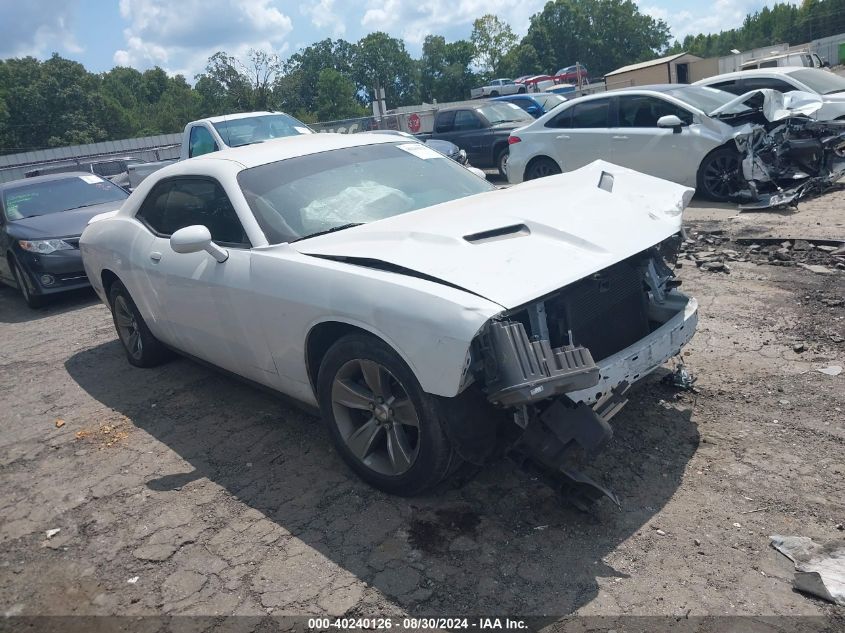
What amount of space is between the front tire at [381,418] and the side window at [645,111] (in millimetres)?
7975

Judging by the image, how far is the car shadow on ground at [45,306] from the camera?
29.1 feet

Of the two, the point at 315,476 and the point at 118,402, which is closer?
the point at 315,476

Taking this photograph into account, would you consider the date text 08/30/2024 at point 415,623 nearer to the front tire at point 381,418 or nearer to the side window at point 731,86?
the front tire at point 381,418

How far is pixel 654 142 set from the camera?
32.6 ft

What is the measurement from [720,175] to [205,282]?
763 cm

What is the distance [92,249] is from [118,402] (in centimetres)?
136

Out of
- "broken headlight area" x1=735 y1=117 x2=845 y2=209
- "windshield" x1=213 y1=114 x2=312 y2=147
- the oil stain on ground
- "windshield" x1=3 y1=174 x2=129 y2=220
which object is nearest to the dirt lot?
the oil stain on ground

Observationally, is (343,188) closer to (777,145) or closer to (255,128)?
(777,145)

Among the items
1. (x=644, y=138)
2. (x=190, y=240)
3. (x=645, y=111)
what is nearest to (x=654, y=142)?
(x=644, y=138)

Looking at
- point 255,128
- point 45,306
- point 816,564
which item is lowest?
point 816,564

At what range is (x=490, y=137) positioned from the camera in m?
15.3

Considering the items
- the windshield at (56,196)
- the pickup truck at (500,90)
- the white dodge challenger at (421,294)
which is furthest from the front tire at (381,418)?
the pickup truck at (500,90)

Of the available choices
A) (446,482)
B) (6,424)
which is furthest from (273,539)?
(6,424)

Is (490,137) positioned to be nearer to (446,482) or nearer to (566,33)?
(446,482)
